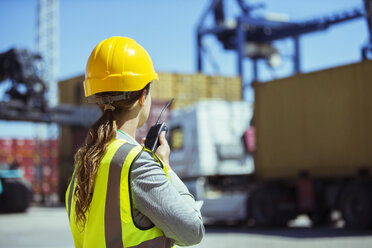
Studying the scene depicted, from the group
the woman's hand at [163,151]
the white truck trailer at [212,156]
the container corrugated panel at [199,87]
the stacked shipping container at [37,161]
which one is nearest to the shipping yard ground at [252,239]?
the white truck trailer at [212,156]

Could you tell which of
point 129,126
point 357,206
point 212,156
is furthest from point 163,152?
point 212,156

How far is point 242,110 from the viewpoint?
15.4 m

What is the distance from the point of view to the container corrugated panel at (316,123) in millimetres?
11609

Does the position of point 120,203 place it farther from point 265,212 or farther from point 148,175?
point 265,212

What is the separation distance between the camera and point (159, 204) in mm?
1750

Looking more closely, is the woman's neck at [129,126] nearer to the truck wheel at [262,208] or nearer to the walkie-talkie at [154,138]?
the walkie-talkie at [154,138]

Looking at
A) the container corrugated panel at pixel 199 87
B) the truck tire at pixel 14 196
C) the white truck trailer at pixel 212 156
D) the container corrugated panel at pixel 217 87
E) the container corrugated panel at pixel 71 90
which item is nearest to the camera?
the white truck trailer at pixel 212 156

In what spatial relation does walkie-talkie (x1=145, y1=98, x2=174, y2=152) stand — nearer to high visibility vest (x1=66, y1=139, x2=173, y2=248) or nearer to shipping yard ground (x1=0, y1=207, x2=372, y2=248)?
high visibility vest (x1=66, y1=139, x2=173, y2=248)

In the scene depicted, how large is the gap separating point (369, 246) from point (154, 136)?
7.46 meters

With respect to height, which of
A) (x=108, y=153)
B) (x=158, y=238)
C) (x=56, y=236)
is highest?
(x=108, y=153)

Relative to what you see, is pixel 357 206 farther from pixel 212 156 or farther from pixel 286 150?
pixel 212 156

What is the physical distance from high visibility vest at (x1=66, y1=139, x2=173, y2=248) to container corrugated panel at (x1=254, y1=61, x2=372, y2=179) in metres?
10.2

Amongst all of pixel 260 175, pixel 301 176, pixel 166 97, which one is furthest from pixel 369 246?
pixel 166 97

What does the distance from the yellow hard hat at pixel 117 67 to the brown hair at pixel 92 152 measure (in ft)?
0.11
